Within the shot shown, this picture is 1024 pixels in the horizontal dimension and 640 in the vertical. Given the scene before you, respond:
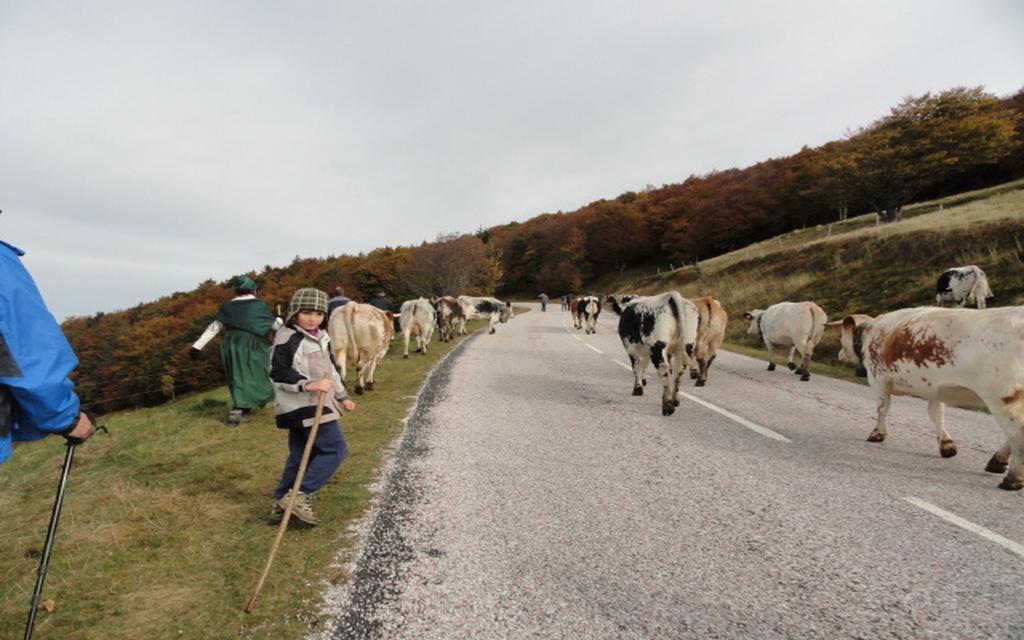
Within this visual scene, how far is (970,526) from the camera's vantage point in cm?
357

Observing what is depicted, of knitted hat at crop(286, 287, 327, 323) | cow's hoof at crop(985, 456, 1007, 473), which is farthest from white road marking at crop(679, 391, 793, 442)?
knitted hat at crop(286, 287, 327, 323)

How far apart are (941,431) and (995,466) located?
23.4 inches

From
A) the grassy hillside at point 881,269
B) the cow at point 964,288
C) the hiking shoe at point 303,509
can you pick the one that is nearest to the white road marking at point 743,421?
the hiking shoe at point 303,509

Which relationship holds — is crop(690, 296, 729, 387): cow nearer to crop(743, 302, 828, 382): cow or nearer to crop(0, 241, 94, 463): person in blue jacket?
crop(743, 302, 828, 382): cow

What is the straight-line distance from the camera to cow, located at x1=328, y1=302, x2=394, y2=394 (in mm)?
9242

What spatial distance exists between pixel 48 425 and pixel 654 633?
9.99 feet

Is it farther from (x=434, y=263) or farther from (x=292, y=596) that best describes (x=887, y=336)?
(x=434, y=263)

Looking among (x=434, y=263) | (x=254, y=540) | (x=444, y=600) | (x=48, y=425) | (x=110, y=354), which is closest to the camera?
(x=48, y=425)

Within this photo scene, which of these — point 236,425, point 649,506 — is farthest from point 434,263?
point 649,506

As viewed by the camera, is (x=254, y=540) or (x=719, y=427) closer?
(x=254, y=540)

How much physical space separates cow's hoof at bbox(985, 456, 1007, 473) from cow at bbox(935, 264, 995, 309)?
13186 millimetres

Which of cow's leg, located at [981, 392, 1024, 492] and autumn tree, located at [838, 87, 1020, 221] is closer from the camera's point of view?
cow's leg, located at [981, 392, 1024, 492]

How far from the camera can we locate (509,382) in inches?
398

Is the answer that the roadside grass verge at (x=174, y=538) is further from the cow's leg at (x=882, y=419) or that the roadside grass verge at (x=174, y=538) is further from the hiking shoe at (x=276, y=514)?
the cow's leg at (x=882, y=419)
